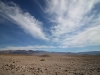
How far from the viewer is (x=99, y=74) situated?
9.17m

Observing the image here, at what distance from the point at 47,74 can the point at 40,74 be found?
0.73m

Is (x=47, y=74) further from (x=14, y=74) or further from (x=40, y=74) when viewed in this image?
(x=14, y=74)

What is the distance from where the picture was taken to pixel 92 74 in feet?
30.4

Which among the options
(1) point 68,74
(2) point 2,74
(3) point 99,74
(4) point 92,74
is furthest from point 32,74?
(3) point 99,74

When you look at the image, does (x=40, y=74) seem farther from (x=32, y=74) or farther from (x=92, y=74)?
(x=92, y=74)

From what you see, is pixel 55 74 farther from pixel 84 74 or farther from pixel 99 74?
pixel 99 74

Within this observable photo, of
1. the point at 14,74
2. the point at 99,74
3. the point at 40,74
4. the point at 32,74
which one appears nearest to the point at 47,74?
the point at 40,74

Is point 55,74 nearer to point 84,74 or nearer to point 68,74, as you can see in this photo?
point 68,74

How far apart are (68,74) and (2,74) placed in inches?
267

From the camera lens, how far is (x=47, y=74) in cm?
960

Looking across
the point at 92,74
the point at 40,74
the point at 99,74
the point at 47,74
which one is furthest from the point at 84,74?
the point at 40,74

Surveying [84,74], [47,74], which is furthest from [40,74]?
[84,74]

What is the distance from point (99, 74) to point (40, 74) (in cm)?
596

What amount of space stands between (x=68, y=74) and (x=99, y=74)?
3057 millimetres
